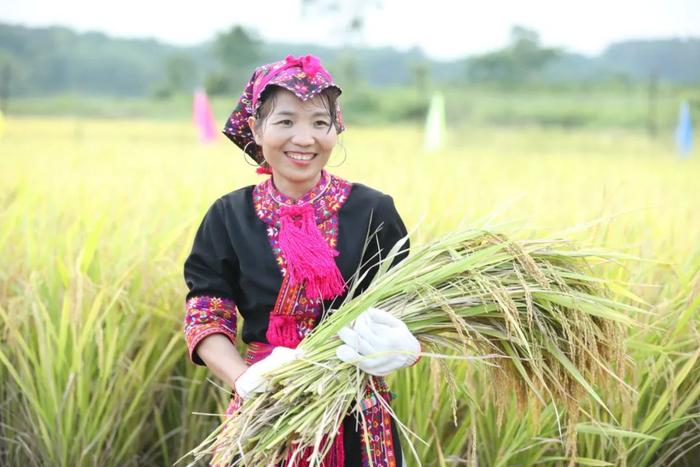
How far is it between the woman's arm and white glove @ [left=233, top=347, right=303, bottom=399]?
59 millimetres

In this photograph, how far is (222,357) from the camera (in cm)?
165

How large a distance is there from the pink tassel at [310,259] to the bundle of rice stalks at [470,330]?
0.07 m

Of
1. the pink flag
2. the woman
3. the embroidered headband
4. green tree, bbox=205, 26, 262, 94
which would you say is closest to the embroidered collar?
the woman

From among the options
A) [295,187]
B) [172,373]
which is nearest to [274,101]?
[295,187]

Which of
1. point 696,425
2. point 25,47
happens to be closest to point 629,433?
point 696,425

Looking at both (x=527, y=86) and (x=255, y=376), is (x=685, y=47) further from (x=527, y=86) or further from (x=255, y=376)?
(x=255, y=376)

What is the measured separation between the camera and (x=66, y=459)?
2.24 metres

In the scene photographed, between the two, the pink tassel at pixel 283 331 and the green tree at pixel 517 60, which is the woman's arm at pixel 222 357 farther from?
the green tree at pixel 517 60

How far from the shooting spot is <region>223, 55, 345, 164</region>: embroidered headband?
162cm

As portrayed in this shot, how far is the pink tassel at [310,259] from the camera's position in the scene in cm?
162

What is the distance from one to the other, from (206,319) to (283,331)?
0.50ft

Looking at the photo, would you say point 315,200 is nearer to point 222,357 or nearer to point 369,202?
point 369,202

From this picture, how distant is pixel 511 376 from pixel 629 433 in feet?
1.32

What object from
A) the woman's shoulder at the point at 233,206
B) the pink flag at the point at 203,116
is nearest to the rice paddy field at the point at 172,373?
the woman's shoulder at the point at 233,206
